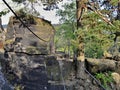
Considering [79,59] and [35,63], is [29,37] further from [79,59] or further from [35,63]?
[79,59]

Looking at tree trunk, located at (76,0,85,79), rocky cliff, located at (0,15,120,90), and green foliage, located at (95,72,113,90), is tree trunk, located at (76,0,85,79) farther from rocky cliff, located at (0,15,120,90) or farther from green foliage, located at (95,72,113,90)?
green foliage, located at (95,72,113,90)

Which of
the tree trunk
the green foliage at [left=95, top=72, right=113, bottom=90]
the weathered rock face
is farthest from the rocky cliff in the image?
the green foliage at [left=95, top=72, right=113, bottom=90]

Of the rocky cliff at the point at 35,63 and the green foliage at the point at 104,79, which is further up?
the rocky cliff at the point at 35,63

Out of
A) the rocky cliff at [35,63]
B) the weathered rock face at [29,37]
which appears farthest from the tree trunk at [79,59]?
the weathered rock face at [29,37]

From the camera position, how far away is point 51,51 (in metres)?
9.21

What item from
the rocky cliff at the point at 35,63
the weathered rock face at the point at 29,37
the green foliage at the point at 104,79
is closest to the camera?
the rocky cliff at the point at 35,63

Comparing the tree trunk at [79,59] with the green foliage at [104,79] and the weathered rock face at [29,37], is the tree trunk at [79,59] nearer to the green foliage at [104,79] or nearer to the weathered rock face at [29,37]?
the weathered rock face at [29,37]

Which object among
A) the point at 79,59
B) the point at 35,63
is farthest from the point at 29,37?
the point at 79,59

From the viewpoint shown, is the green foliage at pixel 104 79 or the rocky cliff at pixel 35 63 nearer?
the rocky cliff at pixel 35 63

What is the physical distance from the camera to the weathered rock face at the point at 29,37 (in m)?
8.84

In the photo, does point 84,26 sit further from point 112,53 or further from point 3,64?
point 112,53

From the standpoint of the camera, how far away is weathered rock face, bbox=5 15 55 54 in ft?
29.0

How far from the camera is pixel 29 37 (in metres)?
9.06

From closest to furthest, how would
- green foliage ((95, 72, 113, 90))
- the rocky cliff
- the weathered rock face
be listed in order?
1. the rocky cliff
2. the weathered rock face
3. green foliage ((95, 72, 113, 90))
